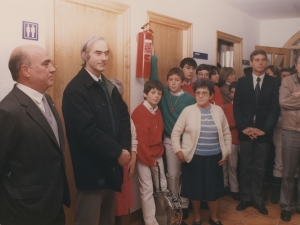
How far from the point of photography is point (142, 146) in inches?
108

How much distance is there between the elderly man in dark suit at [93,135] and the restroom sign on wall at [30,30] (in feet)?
1.33

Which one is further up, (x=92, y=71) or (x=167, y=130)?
(x=92, y=71)

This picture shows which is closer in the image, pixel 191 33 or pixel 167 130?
pixel 167 130

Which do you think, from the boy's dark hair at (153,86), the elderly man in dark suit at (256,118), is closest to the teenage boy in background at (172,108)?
the boy's dark hair at (153,86)

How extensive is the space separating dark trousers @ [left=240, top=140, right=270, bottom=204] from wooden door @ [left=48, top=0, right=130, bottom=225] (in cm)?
137

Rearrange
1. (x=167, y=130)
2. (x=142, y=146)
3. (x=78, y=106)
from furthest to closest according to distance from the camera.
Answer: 1. (x=167, y=130)
2. (x=142, y=146)
3. (x=78, y=106)

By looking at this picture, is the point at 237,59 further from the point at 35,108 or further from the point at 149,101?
the point at 35,108

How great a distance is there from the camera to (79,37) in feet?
8.45

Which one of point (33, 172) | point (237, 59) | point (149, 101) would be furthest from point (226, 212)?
point (237, 59)

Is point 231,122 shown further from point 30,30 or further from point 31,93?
point 31,93

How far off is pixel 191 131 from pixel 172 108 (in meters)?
0.37

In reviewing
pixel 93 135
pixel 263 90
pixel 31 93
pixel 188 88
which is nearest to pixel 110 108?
pixel 93 135

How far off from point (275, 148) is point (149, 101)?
189 centimetres

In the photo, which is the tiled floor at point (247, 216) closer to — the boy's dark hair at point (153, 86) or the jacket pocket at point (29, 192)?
the boy's dark hair at point (153, 86)
